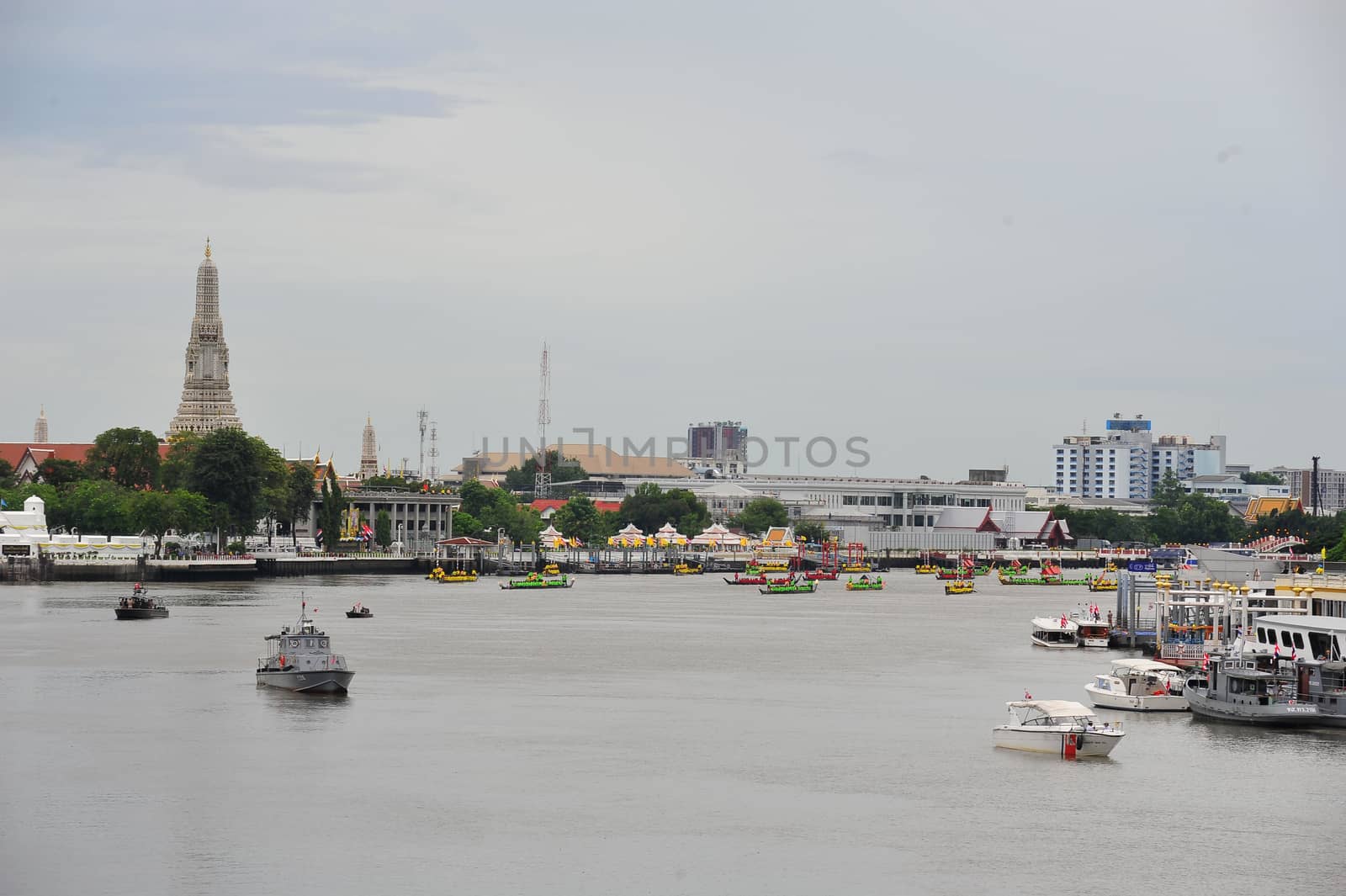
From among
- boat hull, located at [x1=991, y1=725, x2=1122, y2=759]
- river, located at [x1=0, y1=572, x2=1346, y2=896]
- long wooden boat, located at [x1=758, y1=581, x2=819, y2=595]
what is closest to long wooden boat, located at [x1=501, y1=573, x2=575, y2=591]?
long wooden boat, located at [x1=758, y1=581, x2=819, y2=595]

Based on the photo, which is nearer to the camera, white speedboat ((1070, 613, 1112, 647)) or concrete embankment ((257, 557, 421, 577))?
white speedboat ((1070, 613, 1112, 647))

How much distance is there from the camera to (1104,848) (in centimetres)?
3388

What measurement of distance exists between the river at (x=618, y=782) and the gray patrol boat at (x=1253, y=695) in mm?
546

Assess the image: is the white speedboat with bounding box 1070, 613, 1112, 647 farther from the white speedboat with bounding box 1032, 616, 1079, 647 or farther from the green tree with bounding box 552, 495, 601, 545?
the green tree with bounding box 552, 495, 601, 545

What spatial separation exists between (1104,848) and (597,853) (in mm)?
9353

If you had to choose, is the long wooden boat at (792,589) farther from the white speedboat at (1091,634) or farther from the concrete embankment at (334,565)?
the white speedboat at (1091,634)

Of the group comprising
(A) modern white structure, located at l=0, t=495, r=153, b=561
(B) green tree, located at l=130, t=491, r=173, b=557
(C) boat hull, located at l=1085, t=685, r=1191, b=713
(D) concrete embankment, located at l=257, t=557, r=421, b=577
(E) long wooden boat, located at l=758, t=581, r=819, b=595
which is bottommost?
(C) boat hull, located at l=1085, t=685, r=1191, b=713

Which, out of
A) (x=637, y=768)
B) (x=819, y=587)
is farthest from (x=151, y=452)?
(x=637, y=768)

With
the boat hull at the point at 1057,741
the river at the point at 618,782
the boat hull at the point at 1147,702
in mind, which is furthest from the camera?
the boat hull at the point at 1147,702

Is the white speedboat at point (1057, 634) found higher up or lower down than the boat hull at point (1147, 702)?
higher up

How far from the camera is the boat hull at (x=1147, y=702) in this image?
5106cm

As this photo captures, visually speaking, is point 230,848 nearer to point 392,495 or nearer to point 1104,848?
point 1104,848

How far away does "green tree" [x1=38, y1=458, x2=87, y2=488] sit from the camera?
515 ft

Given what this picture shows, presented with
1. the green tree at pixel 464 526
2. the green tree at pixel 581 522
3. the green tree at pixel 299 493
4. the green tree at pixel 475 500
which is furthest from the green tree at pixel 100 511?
the green tree at pixel 581 522
